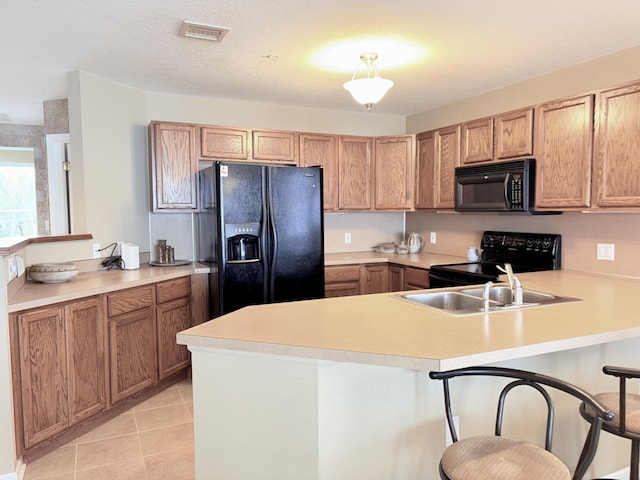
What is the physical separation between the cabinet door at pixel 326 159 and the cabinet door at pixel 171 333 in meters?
1.64

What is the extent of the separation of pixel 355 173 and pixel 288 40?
1915 millimetres

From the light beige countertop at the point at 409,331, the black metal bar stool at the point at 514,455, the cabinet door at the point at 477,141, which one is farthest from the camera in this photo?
the cabinet door at the point at 477,141

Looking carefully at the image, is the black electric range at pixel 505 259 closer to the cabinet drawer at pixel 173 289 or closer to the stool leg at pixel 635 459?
the stool leg at pixel 635 459

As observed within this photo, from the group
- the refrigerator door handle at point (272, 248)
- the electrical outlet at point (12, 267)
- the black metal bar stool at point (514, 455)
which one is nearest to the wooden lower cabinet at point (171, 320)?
the refrigerator door handle at point (272, 248)

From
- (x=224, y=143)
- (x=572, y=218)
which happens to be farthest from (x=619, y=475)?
(x=224, y=143)

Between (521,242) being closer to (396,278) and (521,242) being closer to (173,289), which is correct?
(396,278)

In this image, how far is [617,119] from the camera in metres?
2.72

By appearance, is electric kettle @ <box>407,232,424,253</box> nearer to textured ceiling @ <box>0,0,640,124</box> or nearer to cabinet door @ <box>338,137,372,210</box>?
cabinet door @ <box>338,137,372,210</box>

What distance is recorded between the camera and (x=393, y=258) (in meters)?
4.41

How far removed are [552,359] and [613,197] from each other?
4.35 feet

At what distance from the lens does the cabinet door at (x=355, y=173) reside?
4449mm

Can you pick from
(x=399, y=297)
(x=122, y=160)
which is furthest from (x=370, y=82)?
(x=122, y=160)

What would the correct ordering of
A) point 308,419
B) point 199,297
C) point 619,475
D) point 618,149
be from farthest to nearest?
point 199,297 → point 618,149 → point 619,475 → point 308,419

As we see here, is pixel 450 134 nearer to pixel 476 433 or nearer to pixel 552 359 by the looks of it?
pixel 552 359
